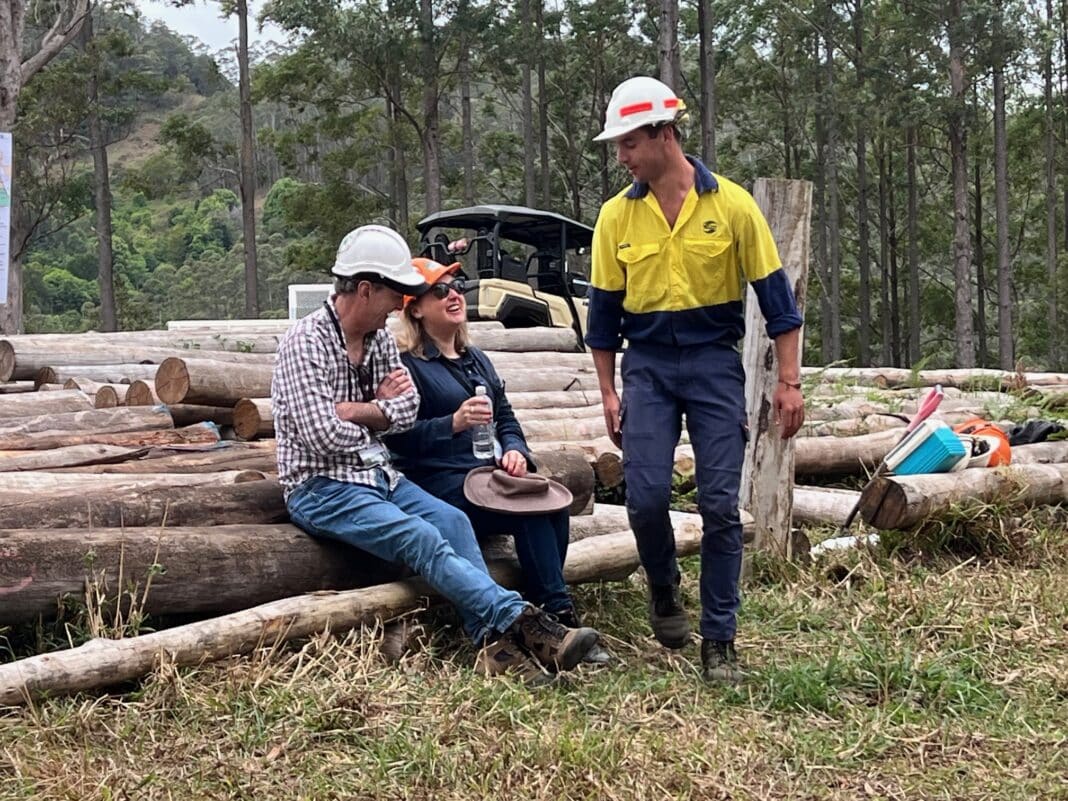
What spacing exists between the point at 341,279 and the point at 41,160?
102ft

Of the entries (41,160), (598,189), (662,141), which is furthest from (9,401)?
(598,189)

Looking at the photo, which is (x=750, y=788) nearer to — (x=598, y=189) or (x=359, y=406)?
(x=359, y=406)

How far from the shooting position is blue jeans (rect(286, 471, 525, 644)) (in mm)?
4398

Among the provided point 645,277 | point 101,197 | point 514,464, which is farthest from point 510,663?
point 101,197

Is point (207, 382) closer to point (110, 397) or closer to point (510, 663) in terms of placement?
point (110, 397)

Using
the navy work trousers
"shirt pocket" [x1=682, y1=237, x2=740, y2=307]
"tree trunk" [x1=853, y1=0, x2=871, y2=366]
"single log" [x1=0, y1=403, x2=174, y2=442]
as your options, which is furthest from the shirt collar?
"tree trunk" [x1=853, y1=0, x2=871, y2=366]

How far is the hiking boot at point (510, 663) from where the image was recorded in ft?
13.9

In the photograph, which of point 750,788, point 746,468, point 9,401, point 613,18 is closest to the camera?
point 750,788

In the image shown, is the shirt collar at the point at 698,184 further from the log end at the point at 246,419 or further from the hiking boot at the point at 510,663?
the log end at the point at 246,419

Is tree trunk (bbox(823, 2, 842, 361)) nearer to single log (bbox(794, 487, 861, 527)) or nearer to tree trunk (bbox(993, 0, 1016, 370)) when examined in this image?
tree trunk (bbox(993, 0, 1016, 370))

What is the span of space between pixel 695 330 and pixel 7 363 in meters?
6.94

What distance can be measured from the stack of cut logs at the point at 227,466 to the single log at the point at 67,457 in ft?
Result: 0.03

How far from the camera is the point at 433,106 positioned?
34219mm

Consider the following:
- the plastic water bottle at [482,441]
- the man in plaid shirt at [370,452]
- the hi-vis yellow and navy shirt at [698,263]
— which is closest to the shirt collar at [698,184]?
the hi-vis yellow and navy shirt at [698,263]
